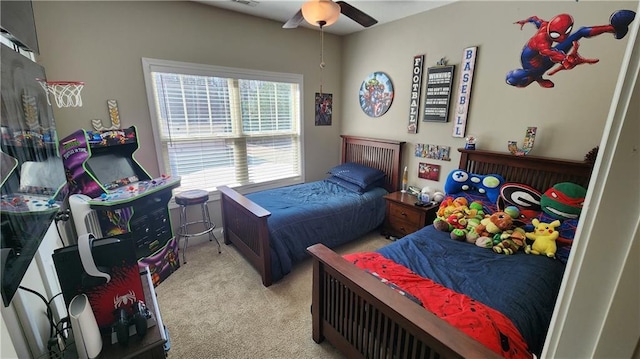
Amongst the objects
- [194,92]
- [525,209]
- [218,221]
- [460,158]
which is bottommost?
[218,221]

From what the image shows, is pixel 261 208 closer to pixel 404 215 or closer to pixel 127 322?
pixel 127 322

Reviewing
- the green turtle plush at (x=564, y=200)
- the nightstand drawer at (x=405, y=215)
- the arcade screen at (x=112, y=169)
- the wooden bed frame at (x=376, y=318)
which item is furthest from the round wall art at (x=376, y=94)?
the arcade screen at (x=112, y=169)

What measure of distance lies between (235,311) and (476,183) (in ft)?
8.01

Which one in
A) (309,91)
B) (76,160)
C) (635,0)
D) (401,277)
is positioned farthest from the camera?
(309,91)

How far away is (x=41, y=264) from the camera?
113 centimetres

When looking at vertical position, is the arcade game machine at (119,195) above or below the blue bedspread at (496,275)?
above

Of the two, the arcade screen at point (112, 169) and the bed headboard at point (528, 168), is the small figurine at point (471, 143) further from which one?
the arcade screen at point (112, 169)

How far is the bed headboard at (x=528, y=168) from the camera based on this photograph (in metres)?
2.05

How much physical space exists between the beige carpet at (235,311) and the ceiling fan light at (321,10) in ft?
7.28

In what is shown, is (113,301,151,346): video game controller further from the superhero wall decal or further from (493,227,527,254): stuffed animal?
the superhero wall decal

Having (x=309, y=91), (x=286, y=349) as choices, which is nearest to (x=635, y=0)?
(x=309, y=91)

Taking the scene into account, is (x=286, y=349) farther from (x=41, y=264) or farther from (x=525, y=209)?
(x=525, y=209)

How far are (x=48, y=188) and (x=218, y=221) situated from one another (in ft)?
7.43

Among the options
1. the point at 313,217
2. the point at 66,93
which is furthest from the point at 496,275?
the point at 66,93
